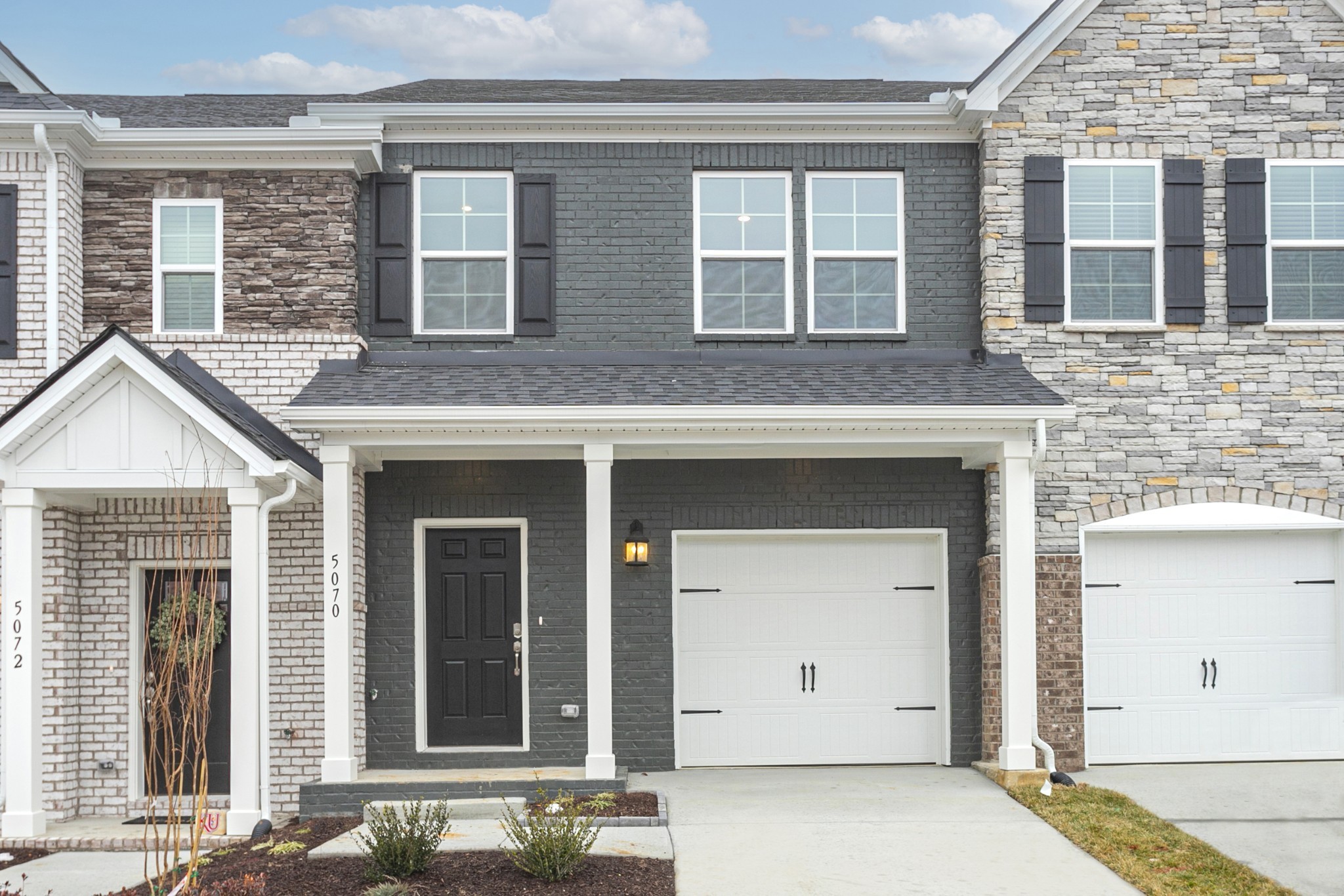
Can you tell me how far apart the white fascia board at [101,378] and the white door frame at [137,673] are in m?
1.39

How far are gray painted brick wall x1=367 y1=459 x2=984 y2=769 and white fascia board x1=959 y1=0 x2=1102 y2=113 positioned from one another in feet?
10.0

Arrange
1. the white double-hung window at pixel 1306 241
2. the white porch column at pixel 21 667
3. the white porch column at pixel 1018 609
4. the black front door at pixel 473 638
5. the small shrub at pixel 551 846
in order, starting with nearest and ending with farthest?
the small shrub at pixel 551 846
the white porch column at pixel 21 667
the white porch column at pixel 1018 609
the black front door at pixel 473 638
the white double-hung window at pixel 1306 241

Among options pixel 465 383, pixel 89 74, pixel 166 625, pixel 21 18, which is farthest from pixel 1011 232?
pixel 89 74

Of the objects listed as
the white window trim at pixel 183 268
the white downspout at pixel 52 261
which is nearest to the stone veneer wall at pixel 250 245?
the white window trim at pixel 183 268

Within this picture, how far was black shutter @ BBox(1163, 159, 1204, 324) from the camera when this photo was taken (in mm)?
10102

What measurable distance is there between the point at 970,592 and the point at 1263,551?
2474mm

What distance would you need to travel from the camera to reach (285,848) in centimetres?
767

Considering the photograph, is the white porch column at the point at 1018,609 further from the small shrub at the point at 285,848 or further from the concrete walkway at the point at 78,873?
the concrete walkway at the point at 78,873

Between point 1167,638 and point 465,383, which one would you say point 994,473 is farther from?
point 465,383

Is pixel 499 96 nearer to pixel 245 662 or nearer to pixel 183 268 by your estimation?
pixel 183 268

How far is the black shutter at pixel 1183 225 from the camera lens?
33.1ft

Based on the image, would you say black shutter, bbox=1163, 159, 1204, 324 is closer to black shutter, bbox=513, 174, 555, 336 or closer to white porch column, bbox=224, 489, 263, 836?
black shutter, bbox=513, 174, 555, 336

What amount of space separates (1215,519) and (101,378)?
28.6 feet

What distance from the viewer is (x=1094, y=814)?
26.9ft
